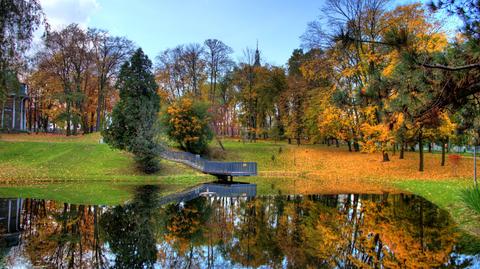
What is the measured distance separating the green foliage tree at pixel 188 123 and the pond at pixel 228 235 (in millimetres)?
17794

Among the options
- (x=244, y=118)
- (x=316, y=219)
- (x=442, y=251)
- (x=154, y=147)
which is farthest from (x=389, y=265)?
(x=244, y=118)

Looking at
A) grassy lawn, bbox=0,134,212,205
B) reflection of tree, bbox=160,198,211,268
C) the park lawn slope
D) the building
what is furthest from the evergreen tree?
the building

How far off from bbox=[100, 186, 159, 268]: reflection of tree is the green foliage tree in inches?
709

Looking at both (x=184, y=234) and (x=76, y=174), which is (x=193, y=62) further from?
(x=184, y=234)

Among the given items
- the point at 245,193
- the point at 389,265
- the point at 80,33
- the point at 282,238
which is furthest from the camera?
the point at 80,33

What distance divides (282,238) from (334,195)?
10193mm

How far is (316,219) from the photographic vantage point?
12.8m

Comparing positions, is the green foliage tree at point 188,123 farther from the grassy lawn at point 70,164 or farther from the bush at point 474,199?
the bush at point 474,199

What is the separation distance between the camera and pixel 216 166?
28328 millimetres

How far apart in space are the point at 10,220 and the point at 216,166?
17224 mm

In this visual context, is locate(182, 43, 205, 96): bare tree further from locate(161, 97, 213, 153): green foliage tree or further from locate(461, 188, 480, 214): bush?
locate(461, 188, 480, 214): bush

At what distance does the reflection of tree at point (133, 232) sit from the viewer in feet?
26.8

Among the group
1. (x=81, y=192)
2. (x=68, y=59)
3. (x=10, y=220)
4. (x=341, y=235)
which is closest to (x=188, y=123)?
(x=81, y=192)

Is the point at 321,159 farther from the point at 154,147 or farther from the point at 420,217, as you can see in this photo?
the point at 420,217
